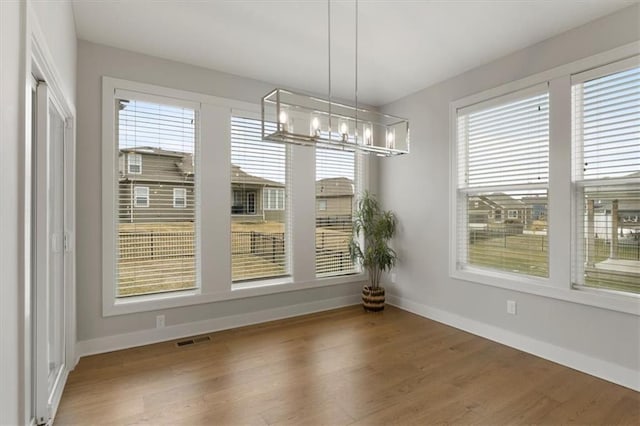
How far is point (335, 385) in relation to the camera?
8.31ft

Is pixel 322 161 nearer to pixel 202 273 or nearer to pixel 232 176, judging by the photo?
pixel 232 176

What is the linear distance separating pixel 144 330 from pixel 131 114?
2165 mm

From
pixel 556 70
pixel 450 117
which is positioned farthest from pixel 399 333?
pixel 556 70

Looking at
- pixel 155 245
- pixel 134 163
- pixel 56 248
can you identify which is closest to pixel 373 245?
pixel 155 245

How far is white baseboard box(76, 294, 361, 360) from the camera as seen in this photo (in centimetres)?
310

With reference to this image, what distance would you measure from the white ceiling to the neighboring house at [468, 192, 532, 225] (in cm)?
146

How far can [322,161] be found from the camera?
4477 millimetres

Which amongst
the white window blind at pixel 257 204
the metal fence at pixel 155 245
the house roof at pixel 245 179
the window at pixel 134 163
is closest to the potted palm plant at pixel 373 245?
the white window blind at pixel 257 204

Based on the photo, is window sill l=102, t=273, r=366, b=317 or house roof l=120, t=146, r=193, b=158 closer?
window sill l=102, t=273, r=366, b=317

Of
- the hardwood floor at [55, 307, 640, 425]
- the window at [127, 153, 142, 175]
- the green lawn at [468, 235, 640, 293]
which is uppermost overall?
the window at [127, 153, 142, 175]

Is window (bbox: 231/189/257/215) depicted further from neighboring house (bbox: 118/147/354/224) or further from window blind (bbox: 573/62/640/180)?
window blind (bbox: 573/62/640/180)

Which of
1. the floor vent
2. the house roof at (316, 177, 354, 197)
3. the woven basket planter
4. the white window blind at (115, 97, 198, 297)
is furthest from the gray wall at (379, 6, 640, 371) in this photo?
the white window blind at (115, 97, 198, 297)

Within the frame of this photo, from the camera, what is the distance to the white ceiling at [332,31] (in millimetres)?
2568

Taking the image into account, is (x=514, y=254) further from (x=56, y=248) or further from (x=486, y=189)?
(x=56, y=248)
